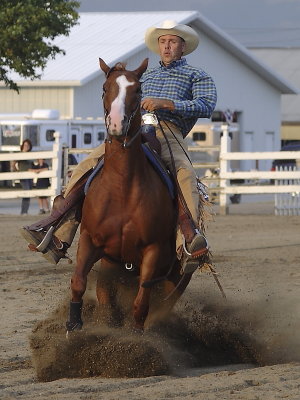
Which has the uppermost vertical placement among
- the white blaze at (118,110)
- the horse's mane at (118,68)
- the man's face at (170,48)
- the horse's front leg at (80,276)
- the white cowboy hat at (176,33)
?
the white cowboy hat at (176,33)

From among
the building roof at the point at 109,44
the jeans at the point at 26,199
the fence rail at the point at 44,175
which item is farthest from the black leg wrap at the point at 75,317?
the building roof at the point at 109,44

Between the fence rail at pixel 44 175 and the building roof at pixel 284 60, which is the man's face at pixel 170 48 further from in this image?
the building roof at pixel 284 60

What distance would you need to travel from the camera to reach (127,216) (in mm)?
7504

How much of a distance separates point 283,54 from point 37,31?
137ft

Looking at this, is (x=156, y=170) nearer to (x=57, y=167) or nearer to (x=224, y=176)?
(x=57, y=167)

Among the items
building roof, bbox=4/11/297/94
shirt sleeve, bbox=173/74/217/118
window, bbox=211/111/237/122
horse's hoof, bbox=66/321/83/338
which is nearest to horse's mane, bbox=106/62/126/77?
shirt sleeve, bbox=173/74/217/118

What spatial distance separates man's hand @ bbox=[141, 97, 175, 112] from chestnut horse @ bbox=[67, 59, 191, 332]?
35 cm

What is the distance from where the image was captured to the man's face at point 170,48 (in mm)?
8641

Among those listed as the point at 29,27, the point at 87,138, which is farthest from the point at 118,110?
the point at 87,138

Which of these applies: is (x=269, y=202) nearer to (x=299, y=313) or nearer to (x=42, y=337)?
(x=299, y=313)

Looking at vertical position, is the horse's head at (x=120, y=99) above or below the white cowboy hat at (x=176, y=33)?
below

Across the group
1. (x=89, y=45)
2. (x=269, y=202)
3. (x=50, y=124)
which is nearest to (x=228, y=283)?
(x=269, y=202)

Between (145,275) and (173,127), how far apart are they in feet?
5.03

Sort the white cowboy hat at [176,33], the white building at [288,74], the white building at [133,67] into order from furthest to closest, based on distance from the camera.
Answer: the white building at [288,74]
the white building at [133,67]
the white cowboy hat at [176,33]
